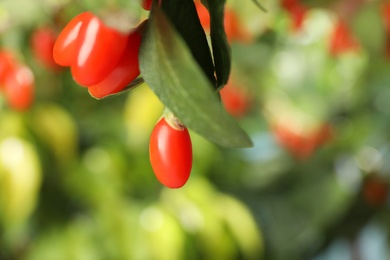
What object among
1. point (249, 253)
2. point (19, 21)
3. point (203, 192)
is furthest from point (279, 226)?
point (19, 21)

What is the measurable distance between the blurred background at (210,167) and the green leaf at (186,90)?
1.30 m

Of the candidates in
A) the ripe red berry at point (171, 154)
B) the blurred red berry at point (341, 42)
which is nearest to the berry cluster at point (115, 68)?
the ripe red berry at point (171, 154)

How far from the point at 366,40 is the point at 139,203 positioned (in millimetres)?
1080

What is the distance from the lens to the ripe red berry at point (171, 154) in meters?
0.34

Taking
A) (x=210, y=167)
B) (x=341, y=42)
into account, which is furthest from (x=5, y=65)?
(x=210, y=167)

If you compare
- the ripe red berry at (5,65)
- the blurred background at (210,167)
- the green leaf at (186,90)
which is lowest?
the blurred background at (210,167)

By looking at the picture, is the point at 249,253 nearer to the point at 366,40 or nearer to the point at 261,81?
the point at 261,81

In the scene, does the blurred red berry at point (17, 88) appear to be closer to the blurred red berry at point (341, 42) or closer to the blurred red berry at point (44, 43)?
the blurred red berry at point (44, 43)

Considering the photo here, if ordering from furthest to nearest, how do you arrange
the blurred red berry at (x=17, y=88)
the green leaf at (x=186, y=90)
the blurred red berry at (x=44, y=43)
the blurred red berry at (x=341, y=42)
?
1. the blurred red berry at (x=341, y=42)
2. the blurred red berry at (x=44, y=43)
3. the blurred red berry at (x=17, y=88)
4. the green leaf at (x=186, y=90)

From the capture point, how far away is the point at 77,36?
0.34 meters

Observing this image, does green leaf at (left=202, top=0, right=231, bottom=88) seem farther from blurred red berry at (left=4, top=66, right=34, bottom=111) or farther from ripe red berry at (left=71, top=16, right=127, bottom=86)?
blurred red berry at (left=4, top=66, right=34, bottom=111)

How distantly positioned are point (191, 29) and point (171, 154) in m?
0.06

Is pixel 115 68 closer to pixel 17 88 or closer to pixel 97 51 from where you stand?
pixel 97 51

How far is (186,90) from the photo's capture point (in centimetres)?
29
